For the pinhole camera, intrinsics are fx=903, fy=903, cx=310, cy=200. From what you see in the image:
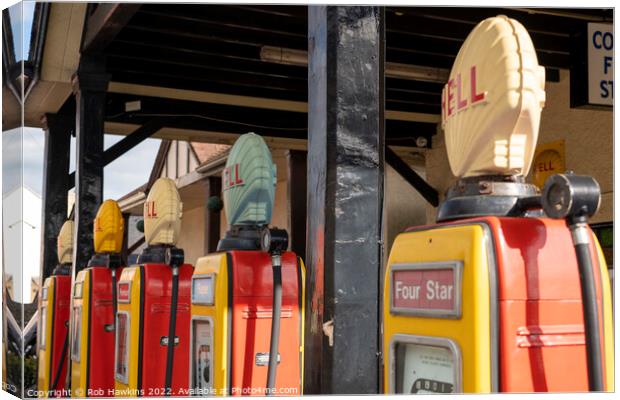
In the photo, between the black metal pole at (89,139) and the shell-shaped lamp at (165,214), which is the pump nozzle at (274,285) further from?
the black metal pole at (89,139)

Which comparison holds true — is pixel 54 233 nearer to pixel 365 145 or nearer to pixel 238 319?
pixel 238 319

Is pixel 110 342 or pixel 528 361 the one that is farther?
pixel 110 342

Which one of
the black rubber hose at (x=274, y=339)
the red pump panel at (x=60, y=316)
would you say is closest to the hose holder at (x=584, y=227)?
the black rubber hose at (x=274, y=339)

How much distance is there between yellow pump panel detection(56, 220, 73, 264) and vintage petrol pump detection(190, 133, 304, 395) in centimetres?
426

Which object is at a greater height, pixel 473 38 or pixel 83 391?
pixel 473 38

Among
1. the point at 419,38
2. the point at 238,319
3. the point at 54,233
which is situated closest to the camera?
the point at 238,319

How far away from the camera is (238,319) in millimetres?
3688

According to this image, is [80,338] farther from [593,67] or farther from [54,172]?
[593,67]

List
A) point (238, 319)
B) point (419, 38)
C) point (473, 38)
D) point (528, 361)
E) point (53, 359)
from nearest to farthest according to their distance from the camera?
1. point (528, 361)
2. point (473, 38)
3. point (238, 319)
4. point (419, 38)
5. point (53, 359)

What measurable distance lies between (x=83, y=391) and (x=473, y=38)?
14.1ft

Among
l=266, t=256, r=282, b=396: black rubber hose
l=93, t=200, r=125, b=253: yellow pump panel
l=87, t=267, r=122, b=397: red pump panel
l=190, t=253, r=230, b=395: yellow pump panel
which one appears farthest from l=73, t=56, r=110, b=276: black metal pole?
l=266, t=256, r=282, b=396: black rubber hose

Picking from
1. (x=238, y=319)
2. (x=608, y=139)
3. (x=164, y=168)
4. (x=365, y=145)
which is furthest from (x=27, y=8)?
(x=164, y=168)

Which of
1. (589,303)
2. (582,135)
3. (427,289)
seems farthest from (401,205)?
(589,303)

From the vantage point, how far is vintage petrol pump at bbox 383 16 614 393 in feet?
6.77
